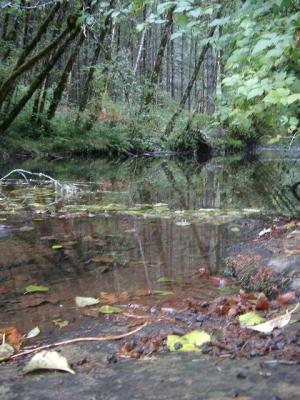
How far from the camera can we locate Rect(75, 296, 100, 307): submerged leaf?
10.3 ft

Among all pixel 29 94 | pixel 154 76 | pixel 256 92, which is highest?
pixel 154 76

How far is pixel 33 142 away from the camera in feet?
55.6

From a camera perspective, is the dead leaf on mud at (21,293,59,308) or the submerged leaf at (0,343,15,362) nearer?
the submerged leaf at (0,343,15,362)

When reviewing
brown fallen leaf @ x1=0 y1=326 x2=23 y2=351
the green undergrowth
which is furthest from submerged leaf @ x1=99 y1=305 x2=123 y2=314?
the green undergrowth

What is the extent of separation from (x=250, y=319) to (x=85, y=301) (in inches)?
46.7

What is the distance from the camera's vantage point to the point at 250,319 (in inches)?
95.7

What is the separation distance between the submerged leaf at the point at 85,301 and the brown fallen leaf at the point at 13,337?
507 mm

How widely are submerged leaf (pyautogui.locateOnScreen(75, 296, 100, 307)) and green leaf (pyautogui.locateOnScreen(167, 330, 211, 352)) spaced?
1.01 metres

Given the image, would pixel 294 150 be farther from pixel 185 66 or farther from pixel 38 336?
pixel 38 336

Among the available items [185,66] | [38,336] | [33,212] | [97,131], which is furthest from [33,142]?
[185,66]

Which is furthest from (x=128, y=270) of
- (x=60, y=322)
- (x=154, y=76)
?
(x=154, y=76)

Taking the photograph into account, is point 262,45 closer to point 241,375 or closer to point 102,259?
point 102,259

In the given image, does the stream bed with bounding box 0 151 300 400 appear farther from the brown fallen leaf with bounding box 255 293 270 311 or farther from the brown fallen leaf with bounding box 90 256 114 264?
the brown fallen leaf with bounding box 255 293 270 311

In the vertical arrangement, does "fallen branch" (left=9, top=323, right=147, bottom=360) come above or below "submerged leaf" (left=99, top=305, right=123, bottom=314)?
above
